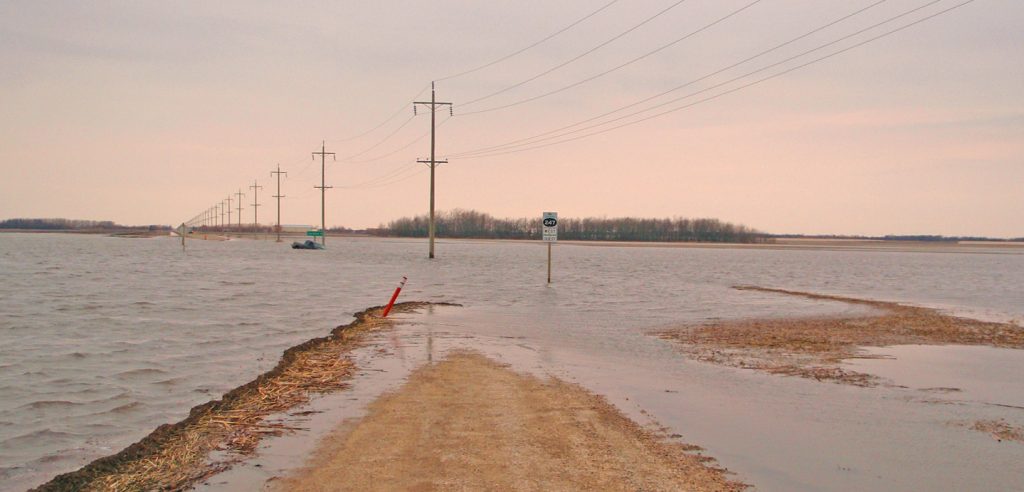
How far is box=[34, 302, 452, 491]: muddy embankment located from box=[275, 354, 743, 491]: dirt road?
0.99 meters

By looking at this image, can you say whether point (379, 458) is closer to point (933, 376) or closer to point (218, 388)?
point (218, 388)

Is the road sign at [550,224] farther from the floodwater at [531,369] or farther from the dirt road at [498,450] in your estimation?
the dirt road at [498,450]

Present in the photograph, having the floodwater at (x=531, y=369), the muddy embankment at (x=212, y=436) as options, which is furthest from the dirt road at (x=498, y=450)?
the muddy embankment at (x=212, y=436)

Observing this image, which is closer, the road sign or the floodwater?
the floodwater

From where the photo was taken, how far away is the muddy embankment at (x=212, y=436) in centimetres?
705

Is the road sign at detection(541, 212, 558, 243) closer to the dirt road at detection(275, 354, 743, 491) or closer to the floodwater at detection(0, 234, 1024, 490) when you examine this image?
the floodwater at detection(0, 234, 1024, 490)

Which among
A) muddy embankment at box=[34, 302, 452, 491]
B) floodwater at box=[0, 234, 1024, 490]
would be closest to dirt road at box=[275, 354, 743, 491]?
floodwater at box=[0, 234, 1024, 490]

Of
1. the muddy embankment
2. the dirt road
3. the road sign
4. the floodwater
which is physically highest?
the road sign

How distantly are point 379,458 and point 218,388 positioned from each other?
5.33 meters

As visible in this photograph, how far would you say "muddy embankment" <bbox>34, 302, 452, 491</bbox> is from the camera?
7.05 m

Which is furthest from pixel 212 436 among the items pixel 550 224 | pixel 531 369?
pixel 550 224

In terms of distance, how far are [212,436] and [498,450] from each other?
335 cm

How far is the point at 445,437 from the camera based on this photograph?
8258 millimetres

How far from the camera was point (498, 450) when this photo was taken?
7.77 m
